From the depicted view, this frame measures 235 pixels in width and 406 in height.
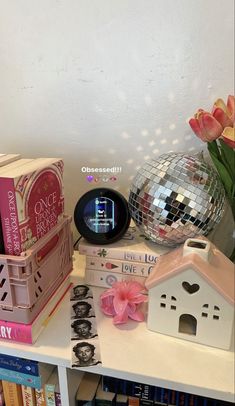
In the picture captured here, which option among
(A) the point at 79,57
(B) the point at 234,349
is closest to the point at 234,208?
(B) the point at 234,349

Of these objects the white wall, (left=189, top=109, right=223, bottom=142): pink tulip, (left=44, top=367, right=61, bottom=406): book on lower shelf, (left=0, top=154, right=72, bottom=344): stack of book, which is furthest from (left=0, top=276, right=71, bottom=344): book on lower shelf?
(left=189, top=109, right=223, bottom=142): pink tulip

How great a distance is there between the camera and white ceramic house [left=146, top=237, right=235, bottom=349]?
24.3 inches

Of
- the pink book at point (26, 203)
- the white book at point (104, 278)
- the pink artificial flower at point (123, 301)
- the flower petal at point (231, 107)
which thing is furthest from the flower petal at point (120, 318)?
the flower petal at point (231, 107)

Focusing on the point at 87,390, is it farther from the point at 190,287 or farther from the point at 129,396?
the point at 190,287

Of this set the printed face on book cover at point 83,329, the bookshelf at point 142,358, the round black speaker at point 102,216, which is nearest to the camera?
the bookshelf at point 142,358

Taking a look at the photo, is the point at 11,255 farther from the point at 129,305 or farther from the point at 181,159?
the point at 181,159

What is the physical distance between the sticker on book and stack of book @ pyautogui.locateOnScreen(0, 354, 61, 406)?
0.11 m

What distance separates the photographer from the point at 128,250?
0.77 m

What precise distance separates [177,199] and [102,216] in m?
0.18

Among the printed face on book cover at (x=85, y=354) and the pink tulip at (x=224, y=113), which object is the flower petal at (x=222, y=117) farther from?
the printed face on book cover at (x=85, y=354)

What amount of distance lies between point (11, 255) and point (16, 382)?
296 mm

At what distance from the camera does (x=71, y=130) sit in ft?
3.13

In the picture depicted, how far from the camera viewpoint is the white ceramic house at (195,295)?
62cm

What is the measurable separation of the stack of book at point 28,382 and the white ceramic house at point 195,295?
25cm
